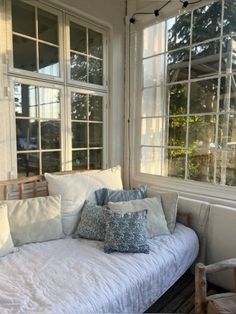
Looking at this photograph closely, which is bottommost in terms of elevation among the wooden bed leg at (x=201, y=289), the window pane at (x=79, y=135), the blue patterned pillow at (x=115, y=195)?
the wooden bed leg at (x=201, y=289)

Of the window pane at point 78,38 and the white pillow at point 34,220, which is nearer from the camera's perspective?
the white pillow at point 34,220

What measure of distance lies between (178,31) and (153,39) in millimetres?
320

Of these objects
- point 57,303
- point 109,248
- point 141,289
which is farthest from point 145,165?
point 57,303

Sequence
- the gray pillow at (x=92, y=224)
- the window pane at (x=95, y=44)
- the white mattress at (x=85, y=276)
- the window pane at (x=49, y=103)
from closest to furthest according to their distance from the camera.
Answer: the white mattress at (x=85, y=276)
the gray pillow at (x=92, y=224)
the window pane at (x=49, y=103)
the window pane at (x=95, y=44)

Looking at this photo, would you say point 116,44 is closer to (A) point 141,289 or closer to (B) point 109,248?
(B) point 109,248

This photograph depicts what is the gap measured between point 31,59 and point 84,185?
1.20m

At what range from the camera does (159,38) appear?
2.65 m

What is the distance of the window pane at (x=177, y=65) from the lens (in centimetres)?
245

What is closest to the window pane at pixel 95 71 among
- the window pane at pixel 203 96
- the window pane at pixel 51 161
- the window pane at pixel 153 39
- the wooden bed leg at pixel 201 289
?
the window pane at pixel 153 39

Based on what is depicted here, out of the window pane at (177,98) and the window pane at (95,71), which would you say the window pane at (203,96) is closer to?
the window pane at (177,98)

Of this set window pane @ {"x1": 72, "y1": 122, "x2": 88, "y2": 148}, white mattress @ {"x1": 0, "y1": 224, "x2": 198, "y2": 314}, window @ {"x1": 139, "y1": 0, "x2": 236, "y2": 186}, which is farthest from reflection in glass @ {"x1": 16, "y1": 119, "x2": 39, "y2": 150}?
window @ {"x1": 139, "y1": 0, "x2": 236, "y2": 186}

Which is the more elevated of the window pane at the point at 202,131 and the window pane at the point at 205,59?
the window pane at the point at 205,59

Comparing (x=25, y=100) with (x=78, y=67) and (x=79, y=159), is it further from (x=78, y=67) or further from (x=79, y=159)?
(x=79, y=159)

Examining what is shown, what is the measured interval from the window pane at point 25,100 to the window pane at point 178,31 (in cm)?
150
